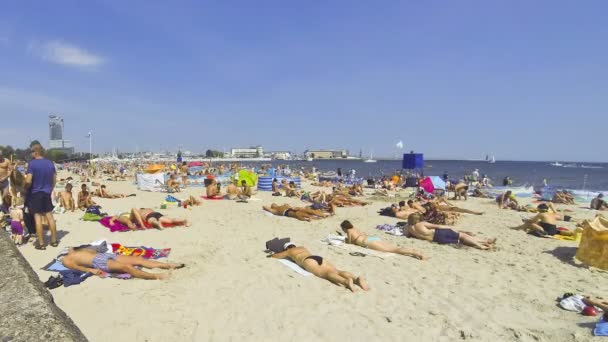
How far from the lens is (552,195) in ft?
51.3

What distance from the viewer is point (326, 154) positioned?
143 meters

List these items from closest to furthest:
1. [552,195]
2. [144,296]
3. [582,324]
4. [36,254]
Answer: [582,324], [144,296], [36,254], [552,195]

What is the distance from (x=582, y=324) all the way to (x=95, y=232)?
786cm

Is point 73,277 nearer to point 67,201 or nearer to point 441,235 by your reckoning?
point 441,235

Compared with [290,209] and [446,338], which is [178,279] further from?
[290,209]

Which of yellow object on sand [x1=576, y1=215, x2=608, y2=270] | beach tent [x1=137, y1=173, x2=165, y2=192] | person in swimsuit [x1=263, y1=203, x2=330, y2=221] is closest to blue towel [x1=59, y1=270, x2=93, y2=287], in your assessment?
person in swimsuit [x1=263, y1=203, x2=330, y2=221]

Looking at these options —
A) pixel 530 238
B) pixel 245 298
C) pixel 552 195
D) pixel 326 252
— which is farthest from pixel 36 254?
pixel 552 195

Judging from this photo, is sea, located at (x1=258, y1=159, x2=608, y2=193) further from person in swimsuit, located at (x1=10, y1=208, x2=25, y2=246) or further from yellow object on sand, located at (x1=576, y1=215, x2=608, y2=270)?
person in swimsuit, located at (x1=10, y1=208, x2=25, y2=246)

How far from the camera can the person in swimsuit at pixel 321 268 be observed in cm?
439

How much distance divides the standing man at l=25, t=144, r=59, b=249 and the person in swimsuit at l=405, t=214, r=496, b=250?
6.70 metres

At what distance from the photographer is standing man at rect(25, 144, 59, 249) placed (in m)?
5.43

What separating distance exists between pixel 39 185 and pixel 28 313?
17.3 feet

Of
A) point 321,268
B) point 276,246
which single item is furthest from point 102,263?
point 321,268

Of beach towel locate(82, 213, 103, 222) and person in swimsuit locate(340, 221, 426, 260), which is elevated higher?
person in swimsuit locate(340, 221, 426, 260)
